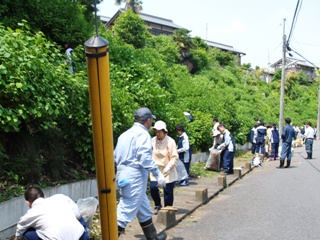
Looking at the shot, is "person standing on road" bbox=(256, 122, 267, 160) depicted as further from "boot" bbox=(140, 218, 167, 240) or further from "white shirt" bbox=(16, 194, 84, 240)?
"white shirt" bbox=(16, 194, 84, 240)

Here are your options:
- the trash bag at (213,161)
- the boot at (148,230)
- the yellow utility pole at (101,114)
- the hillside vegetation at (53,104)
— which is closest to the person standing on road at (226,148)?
the trash bag at (213,161)

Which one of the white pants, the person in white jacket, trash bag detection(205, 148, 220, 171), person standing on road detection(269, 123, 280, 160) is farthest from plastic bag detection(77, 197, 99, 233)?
person standing on road detection(269, 123, 280, 160)

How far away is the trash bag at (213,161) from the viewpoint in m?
13.8

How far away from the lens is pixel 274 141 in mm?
18828

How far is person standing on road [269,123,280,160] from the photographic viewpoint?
18.6 meters

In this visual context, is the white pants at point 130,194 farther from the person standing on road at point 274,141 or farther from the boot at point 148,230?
the person standing on road at point 274,141

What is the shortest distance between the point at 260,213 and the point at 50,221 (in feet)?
17.5

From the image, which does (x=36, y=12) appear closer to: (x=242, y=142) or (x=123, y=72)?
(x=123, y=72)

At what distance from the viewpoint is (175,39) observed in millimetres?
33500

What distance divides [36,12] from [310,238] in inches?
336

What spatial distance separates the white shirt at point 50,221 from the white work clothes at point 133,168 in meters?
1.09

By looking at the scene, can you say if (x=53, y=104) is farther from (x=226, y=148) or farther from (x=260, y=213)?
(x=226, y=148)

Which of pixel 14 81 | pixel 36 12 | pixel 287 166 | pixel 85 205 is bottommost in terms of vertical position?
pixel 287 166

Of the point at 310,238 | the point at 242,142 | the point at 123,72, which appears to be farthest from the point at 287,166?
the point at 310,238
